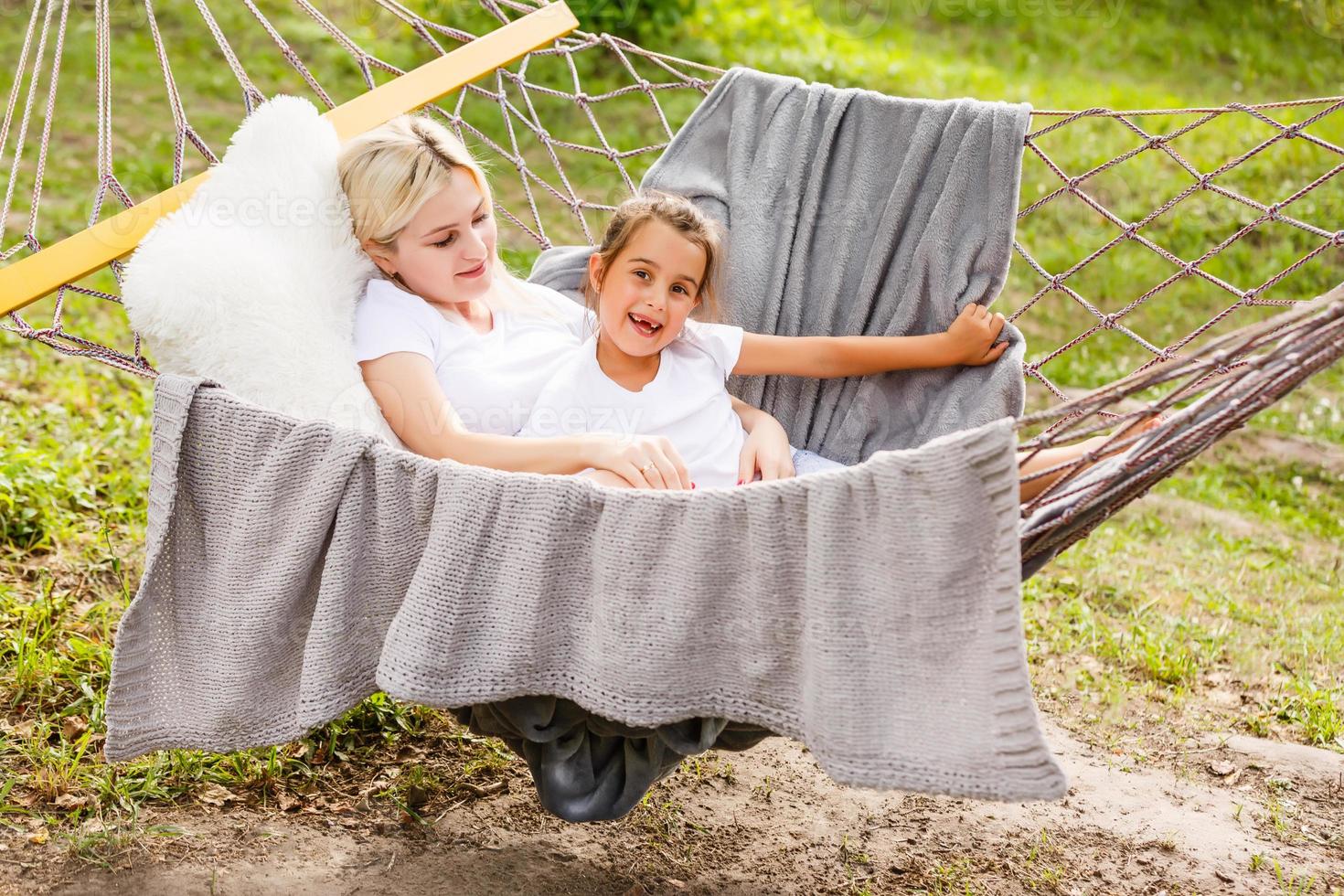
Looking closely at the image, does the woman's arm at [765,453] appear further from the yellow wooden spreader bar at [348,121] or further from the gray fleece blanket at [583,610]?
the yellow wooden spreader bar at [348,121]

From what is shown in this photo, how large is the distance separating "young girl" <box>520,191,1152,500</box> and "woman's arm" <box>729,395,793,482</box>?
0.02m

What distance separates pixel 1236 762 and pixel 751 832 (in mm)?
826

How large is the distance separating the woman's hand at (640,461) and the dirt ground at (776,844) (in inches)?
23.1

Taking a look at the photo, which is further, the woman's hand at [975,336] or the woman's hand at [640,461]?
the woman's hand at [975,336]

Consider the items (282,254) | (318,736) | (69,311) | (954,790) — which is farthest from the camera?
(69,311)

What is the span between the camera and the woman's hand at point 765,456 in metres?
1.87

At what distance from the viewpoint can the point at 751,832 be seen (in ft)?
6.22

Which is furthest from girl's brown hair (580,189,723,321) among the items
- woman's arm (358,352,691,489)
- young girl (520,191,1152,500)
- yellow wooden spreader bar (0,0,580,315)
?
yellow wooden spreader bar (0,0,580,315)

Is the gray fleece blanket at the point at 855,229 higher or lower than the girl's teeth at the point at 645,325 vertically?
higher

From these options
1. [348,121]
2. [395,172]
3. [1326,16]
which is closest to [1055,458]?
[395,172]

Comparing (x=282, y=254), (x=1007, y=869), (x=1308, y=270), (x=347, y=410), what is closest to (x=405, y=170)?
(x=282, y=254)

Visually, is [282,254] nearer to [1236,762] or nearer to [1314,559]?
[1236,762]

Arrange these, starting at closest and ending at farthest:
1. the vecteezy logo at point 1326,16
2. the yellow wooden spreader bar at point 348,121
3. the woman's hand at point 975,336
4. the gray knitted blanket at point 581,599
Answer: the gray knitted blanket at point 581,599 < the yellow wooden spreader bar at point 348,121 < the woman's hand at point 975,336 < the vecteezy logo at point 1326,16

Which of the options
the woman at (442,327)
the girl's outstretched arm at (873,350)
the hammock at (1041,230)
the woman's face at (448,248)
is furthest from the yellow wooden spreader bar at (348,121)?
the girl's outstretched arm at (873,350)
